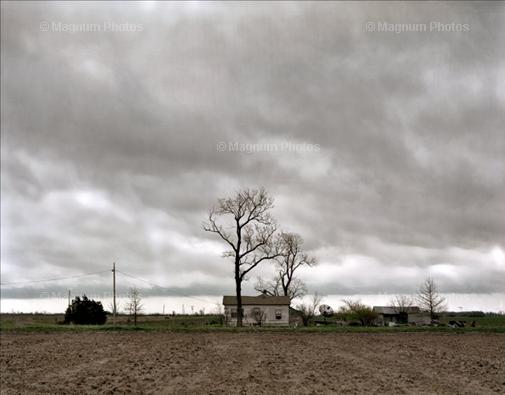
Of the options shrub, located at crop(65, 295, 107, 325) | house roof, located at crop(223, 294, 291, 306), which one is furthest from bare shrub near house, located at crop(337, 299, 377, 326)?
shrub, located at crop(65, 295, 107, 325)

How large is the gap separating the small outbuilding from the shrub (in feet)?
179

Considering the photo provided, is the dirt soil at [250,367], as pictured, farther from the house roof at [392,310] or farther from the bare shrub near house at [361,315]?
the house roof at [392,310]

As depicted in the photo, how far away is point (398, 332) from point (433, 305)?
156 feet

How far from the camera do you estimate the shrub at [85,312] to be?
57812 millimetres

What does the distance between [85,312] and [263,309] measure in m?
27.2

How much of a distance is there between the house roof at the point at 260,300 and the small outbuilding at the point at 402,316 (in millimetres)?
26512

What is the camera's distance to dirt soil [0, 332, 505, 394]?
52.2 ft

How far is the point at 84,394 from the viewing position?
49.1ft

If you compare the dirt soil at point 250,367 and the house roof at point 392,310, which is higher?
the dirt soil at point 250,367

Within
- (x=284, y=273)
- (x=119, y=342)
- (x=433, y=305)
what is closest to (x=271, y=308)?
(x=284, y=273)

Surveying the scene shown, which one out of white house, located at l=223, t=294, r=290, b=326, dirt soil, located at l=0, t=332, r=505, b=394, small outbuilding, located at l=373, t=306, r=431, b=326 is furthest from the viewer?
small outbuilding, located at l=373, t=306, r=431, b=326

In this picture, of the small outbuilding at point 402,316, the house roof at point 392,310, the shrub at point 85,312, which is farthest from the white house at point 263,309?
the house roof at point 392,310

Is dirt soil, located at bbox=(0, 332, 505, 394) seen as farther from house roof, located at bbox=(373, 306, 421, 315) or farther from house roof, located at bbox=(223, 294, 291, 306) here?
house roof, located at bbox=(373, 306, 421, 315)

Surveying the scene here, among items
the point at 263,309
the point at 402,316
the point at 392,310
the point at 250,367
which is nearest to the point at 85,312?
the point at 263,309
